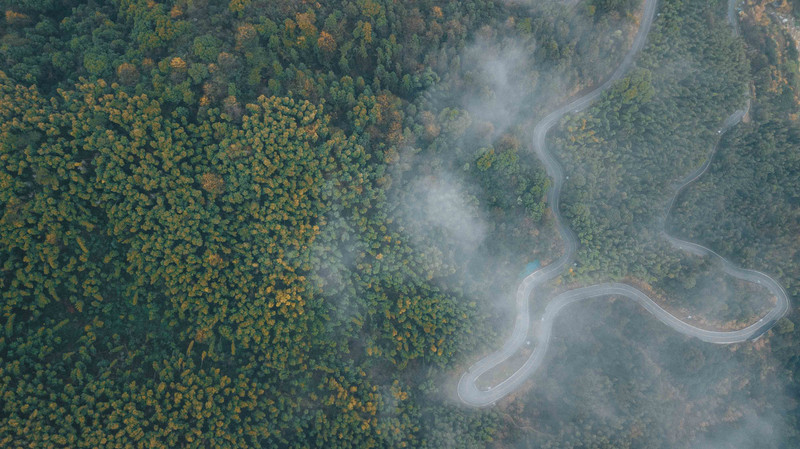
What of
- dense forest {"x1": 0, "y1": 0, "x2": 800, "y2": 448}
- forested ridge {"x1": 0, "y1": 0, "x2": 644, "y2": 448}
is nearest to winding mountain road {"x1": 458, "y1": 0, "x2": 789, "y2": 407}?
dense forest {"x1": 0, "y1": 0, "x2": 800, "y2": 448}

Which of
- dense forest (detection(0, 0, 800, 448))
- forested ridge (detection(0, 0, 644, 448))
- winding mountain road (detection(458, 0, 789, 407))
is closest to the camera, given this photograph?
forested ridge (detection(0, 0, 644, 448))

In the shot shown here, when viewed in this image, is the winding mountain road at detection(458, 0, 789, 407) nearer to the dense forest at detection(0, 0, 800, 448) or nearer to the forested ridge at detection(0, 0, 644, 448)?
the dense forest at detection(0, 0, 800, 448)

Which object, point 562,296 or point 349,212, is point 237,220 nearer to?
point 349,212

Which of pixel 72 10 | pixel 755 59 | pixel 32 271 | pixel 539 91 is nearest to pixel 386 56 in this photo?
pixel 539 91

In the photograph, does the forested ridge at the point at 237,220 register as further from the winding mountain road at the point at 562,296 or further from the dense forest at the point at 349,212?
the winding mountain road at the point at 562,296

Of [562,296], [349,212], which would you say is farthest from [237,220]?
Answer: [562,296]

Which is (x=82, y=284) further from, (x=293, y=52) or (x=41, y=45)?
(x=293, y=52)
